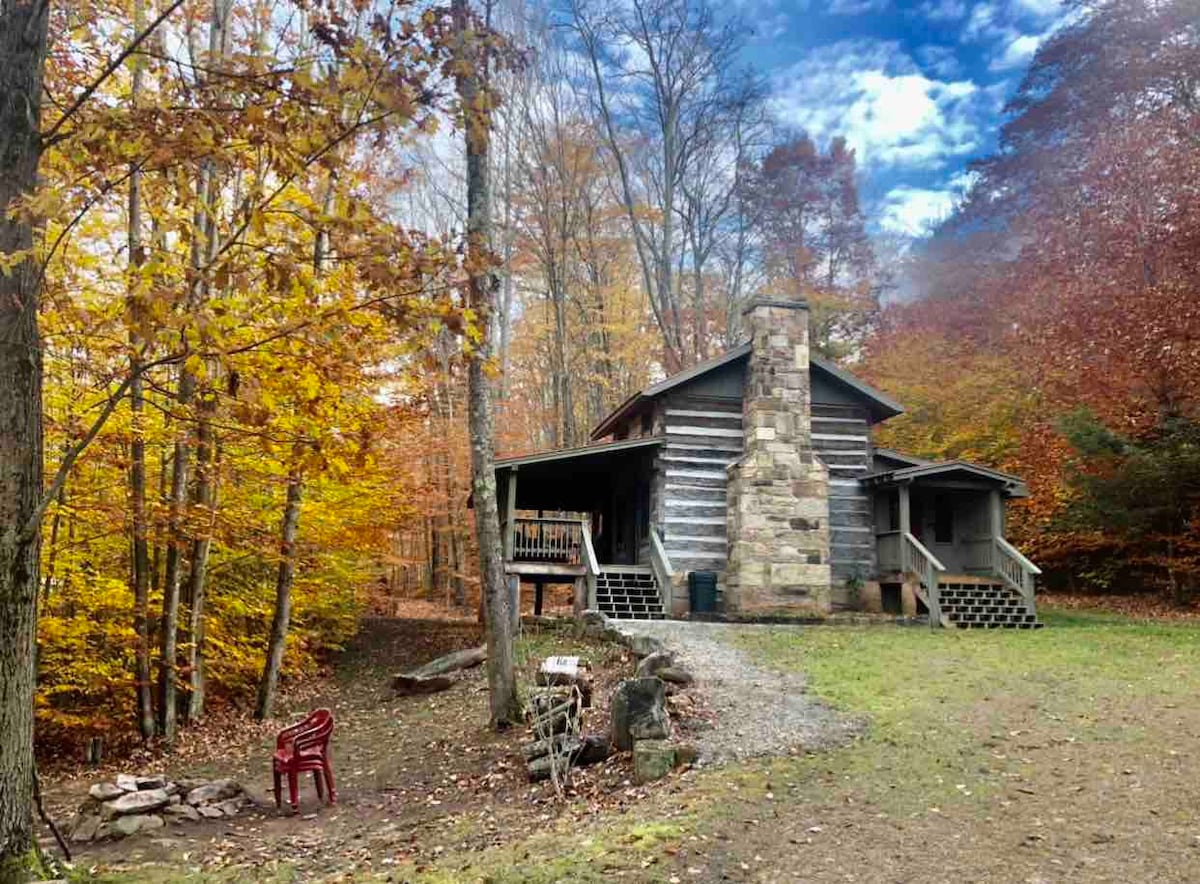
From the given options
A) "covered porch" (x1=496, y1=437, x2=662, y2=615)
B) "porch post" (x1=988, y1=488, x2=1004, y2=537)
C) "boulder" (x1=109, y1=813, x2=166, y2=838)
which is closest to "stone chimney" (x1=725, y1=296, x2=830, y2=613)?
"covered porch" (x1=496, y1=437, x2=662, y2=615)

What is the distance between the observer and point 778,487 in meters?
19.1

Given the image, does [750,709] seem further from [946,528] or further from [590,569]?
[946,528]

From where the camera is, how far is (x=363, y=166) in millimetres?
16750

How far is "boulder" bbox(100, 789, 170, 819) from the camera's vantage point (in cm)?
788

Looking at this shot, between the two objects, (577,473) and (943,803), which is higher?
(577,473)

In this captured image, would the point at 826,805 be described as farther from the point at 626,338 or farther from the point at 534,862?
the point at 626,338

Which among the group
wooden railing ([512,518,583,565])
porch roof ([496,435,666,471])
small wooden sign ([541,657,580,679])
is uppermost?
porch roof ([496,435,666,471])

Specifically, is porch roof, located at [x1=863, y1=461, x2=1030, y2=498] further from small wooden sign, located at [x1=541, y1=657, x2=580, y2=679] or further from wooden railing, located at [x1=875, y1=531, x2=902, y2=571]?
small wooden sign, located at [x1=541, y1=657, x2=580, y2=679]

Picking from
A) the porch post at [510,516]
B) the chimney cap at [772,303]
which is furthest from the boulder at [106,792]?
the chimney cap at [772,303]

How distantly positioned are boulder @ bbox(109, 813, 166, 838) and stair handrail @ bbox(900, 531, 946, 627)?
575 inches

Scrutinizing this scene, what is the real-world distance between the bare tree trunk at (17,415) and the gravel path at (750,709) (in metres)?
5.35

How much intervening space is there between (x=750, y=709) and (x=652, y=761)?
2.27 metres

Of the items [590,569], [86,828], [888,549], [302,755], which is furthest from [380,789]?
[888,549]

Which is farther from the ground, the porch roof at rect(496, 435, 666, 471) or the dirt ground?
the porch roof at rect(496, 435, 666, 471)
